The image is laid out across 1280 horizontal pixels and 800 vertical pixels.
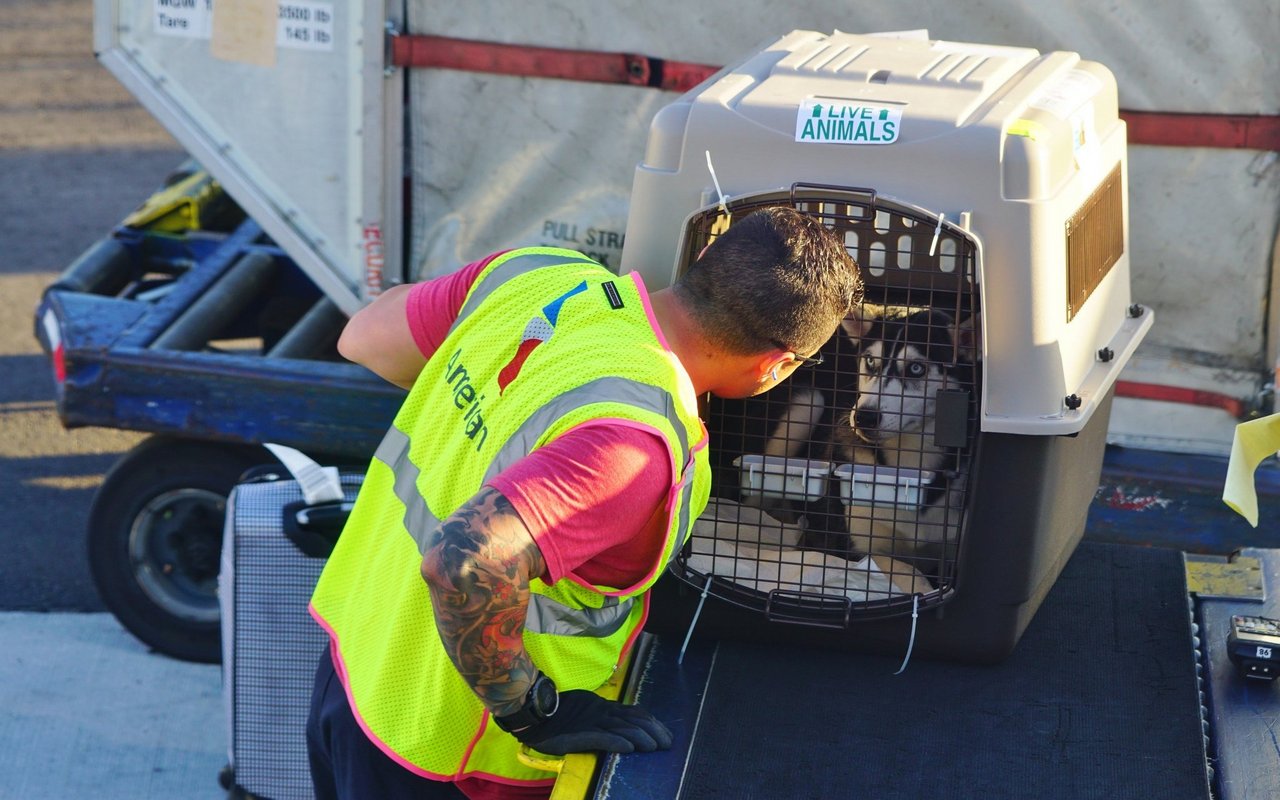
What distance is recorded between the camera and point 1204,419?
3.73 metres

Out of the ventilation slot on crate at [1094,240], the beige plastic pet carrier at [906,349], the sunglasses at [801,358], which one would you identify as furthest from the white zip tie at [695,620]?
the ventilation slot on crate at [1094,240]

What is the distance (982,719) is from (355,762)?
1.06m

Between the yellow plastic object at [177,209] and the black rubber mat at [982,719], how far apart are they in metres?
3.26

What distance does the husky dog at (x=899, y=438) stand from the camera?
94.7 inches

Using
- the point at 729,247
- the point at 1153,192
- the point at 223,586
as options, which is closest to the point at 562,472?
the point at 729,247

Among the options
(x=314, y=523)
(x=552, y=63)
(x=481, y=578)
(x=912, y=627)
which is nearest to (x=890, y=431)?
(x=912, y=627)

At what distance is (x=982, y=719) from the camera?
237 centimetres

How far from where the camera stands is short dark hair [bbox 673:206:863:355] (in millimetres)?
2047

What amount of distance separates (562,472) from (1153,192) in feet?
7.91

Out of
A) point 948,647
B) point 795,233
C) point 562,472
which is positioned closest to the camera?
point 562,472

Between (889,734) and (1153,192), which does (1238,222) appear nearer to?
(1153,192)

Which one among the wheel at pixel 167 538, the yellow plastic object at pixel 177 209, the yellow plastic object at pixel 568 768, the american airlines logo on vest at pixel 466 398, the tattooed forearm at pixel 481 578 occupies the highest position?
the american airlines logo on vest at pixel 466 398

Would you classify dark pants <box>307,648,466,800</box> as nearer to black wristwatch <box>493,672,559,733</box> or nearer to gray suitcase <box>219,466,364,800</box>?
black wristwatch <box>493,672,559,733</box>

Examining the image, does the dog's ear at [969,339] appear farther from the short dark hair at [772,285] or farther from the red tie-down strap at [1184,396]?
the red tie-down strap at [1184,396]
